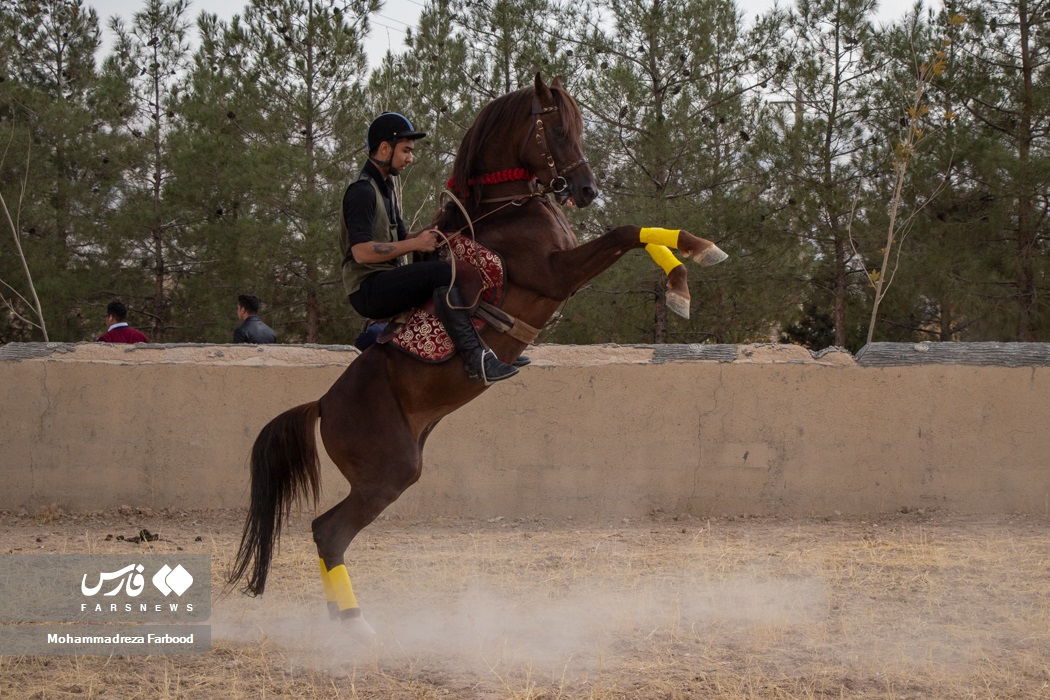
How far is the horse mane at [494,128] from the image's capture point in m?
5.14

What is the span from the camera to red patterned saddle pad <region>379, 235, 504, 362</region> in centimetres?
522

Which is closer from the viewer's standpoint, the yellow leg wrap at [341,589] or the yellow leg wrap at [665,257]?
the yellow leg wrap at [665,257]

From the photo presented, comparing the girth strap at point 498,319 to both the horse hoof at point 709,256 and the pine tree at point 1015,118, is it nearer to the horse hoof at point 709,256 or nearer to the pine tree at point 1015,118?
the horse hoof at point 709,256

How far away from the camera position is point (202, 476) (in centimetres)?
838

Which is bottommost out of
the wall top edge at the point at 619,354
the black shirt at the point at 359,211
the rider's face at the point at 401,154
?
the wall top edge at the point at 619,354

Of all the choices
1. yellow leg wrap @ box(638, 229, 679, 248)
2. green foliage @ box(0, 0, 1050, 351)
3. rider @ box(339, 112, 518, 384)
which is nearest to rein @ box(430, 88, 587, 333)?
rider @ box(339, 112, 518, 384)

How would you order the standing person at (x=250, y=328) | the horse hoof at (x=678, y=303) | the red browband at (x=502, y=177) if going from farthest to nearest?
the standing person at (x=250, y=328), the red browband at (x=502, y=177), the horse hoof at (x=678, y=303)

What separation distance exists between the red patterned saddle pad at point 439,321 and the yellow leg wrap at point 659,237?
748mm

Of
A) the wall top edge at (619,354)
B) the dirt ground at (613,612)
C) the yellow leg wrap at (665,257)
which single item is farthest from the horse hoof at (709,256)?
the wall top edge at (619,354)

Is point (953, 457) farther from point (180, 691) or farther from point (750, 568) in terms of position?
point (180, 691)

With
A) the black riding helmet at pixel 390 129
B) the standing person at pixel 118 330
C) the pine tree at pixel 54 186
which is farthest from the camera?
the pine tree at pixel 54 186

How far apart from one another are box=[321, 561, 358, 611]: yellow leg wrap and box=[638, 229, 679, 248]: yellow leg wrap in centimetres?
230

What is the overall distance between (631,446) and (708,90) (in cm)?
754

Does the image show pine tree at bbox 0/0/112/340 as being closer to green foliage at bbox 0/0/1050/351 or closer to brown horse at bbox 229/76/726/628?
green foliage at bbox 0/0/1050/351
